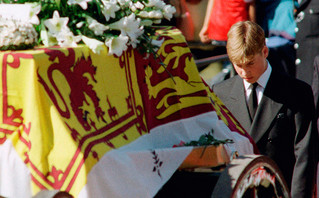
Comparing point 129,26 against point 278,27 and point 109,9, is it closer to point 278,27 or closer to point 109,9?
point 109,9

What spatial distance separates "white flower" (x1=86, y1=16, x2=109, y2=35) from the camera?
10.2ft

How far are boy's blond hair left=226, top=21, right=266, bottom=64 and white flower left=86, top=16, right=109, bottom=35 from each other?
1.06 meters

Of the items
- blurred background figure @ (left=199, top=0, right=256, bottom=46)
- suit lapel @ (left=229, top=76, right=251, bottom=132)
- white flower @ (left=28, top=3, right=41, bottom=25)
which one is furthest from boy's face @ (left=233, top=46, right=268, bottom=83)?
blurred background figure @ (left=199, top=0, right=256, bottom=46)

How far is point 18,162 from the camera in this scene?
2625 mm

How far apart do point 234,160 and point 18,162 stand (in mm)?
1050

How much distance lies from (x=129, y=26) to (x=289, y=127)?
1.35 m

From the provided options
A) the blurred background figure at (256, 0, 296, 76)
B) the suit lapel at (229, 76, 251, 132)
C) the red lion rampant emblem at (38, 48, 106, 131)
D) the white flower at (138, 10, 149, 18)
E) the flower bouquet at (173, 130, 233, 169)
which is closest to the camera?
the red lion rampant emblem at (38, 48, 106, 131)

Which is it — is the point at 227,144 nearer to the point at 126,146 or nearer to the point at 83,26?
the point at 126,146

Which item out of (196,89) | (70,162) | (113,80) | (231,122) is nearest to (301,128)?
(231,122)

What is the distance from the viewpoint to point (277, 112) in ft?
13.2

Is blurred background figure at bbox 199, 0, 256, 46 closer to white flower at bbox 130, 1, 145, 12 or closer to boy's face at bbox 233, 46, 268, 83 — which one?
boy's face at bbox 233, 46, 268, 83

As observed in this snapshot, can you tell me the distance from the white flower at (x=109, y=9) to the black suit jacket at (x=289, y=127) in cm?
123

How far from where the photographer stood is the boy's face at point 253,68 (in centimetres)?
397

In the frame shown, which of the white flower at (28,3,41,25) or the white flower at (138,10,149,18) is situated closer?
the white flower at (28,3,41,25)
